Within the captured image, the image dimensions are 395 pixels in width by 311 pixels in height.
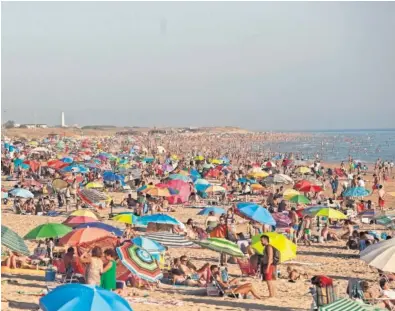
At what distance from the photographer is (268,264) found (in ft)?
31.6

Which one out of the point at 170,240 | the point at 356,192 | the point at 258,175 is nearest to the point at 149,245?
the point at 170,240

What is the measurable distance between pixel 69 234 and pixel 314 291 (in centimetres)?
418

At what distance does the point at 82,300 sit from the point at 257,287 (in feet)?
17.4

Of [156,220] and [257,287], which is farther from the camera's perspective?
[156,220]

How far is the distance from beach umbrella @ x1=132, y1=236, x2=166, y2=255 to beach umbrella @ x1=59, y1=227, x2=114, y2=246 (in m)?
0.55

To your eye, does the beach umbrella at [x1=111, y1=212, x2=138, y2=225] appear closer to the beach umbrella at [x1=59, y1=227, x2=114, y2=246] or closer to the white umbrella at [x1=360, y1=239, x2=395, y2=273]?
the beach umbrella at [x1=59, y1=227, x2=114, y2=246]

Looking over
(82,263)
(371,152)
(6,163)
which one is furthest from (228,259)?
(371,152)

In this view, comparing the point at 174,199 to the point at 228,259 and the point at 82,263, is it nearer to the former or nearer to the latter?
the point at 228,259

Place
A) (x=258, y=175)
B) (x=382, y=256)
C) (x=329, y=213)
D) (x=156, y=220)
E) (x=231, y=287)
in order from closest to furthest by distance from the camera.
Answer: (x=382, y=256) < (x=231, y=287) < (x=156, y=220) < (x=329, y=213) < (x=258, y=175)

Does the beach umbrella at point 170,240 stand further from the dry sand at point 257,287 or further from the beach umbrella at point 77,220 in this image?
the beach umbrella at point 77,220

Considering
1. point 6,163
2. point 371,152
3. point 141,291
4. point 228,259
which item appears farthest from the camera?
point 371,152

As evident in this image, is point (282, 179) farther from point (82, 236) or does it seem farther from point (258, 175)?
point (82, 236)

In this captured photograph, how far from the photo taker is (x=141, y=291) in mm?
9742

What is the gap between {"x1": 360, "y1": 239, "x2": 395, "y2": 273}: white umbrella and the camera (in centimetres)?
878
